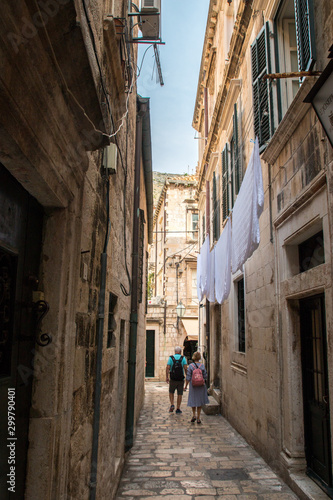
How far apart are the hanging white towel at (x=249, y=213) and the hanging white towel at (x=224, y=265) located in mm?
1182

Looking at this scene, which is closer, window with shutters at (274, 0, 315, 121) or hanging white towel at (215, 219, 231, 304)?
window with shutters at (274, 0, 315, 121)

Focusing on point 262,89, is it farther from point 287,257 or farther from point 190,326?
point 190,326

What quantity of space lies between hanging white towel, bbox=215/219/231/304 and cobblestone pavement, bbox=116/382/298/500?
8.93ft

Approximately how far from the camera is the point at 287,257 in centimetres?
538

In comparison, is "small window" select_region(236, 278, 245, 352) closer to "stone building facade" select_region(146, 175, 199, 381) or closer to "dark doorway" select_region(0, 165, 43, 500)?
"dark doorway" select_region(0, 165, 43, 500)

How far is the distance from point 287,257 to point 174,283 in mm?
17941

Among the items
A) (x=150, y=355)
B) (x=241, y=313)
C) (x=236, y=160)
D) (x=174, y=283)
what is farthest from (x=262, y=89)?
(x=174, y=283)

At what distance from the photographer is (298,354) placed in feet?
16.7

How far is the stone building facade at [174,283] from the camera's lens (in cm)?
2117

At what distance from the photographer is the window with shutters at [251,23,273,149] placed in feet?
19.2

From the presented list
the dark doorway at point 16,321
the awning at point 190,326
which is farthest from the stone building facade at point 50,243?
the awning at point 190,326

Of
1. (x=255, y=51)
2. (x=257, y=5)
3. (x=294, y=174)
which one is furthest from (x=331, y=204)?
(x=257, y=5)

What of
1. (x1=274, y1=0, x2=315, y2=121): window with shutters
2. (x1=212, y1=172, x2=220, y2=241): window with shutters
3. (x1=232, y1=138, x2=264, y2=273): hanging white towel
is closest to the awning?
(x1=212, y1=172, x2=220, y2=241): window with shutters

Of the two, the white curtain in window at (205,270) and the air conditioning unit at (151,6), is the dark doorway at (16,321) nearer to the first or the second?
the air conditioning unit at (151,6)
